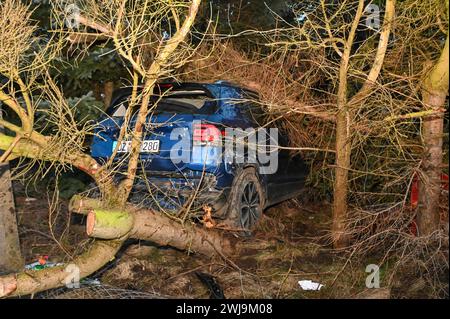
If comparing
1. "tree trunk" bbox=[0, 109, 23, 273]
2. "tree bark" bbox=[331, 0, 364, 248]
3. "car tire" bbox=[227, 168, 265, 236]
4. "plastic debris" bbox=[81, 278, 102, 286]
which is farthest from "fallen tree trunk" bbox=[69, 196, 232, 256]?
"tree trunk" bbox=[0, 109, 23, 273]

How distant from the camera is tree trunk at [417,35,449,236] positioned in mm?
5168

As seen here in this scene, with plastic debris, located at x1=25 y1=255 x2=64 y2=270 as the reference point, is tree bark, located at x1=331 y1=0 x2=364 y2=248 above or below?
Result: above

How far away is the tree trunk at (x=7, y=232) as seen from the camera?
20.2 ft

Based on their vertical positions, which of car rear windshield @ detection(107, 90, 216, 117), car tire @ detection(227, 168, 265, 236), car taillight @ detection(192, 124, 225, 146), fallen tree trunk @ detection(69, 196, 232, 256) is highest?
car rear windshield @ detection(107, 90, 216, 117)

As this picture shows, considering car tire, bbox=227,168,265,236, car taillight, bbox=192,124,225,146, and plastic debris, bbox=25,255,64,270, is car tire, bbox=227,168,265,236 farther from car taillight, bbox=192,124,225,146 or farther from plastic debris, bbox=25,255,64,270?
plastic debris, bbox=25,255,64,270

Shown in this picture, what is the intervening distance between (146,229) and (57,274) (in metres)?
1.00

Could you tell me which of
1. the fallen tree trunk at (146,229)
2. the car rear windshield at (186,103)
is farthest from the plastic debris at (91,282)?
the car rear windshield at (186,103)

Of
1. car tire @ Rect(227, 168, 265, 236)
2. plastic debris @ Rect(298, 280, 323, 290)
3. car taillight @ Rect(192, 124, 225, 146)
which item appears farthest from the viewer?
car tire @ Rect(227, 168, 265, 236)

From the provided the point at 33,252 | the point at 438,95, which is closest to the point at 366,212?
the point at 438,95

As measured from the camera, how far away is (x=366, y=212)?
17.5ft

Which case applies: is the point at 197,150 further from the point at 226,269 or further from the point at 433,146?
the point at 433,146

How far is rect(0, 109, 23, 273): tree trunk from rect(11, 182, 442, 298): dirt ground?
1.05 feet

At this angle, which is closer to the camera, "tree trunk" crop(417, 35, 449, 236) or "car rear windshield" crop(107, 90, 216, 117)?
"tree trunk" crop(417, 35, 449, 236)

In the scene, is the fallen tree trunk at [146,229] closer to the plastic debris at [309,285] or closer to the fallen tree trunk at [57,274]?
the fallen tree trunk at [57,274]
